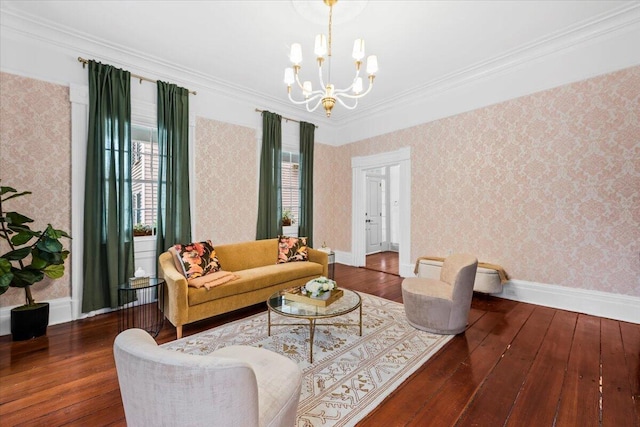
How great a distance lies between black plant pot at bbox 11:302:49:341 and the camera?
2740mm

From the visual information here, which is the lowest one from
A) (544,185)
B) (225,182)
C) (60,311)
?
(60,311)

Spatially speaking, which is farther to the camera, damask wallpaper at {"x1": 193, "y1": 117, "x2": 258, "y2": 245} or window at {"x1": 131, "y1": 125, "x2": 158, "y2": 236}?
damask wallpaper at {"x1": 193, "y1": 117, "x2": 258, "y2": 245}

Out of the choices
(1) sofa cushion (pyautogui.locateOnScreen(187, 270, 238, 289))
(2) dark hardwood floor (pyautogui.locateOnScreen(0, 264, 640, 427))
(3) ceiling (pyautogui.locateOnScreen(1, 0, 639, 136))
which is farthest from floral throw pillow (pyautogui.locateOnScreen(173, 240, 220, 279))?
(3) ceiling (pyautogui.locateOnScreen(1, 0, 639, 136))

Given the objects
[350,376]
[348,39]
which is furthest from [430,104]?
[350,376]

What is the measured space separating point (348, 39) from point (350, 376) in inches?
140

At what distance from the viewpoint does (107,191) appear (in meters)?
3.43

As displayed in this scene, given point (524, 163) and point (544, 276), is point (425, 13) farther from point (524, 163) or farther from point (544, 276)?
point (544, 276)

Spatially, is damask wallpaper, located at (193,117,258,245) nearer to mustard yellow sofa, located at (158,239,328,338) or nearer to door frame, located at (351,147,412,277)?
mustard yellow sofa, located at (158,239,328,338)

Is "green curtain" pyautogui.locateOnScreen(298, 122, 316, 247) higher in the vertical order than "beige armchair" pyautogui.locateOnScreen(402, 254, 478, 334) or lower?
higher

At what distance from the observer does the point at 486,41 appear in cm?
345

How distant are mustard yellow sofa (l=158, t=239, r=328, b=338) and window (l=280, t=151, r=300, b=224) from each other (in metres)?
1.37

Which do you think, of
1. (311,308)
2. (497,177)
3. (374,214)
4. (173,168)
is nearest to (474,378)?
(311,308)

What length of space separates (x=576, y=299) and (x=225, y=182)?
200 inches

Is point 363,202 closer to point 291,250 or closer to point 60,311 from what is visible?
point 291,250
